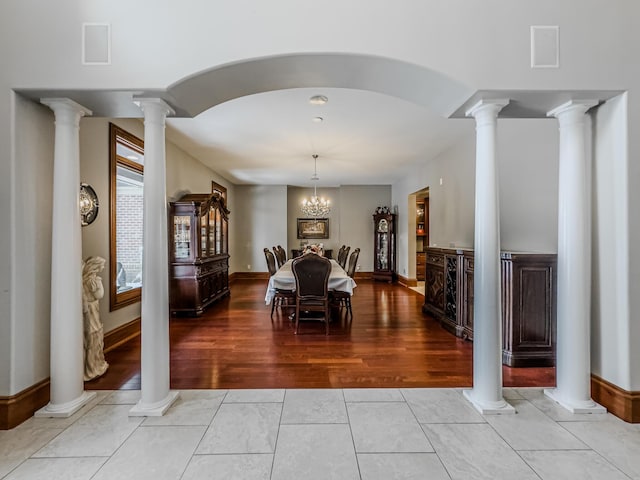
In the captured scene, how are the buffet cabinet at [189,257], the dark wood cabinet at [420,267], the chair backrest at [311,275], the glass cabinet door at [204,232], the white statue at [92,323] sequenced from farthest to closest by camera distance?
the dark wood cabinet at [420,267], the glass cabinet door at [204,232], the buffet cabinet at [189,257], the chair backrest at [311,275], the white statue at [92,323]

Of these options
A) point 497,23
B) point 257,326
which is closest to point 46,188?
point 257,326

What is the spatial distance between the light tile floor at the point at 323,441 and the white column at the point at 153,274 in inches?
6.7

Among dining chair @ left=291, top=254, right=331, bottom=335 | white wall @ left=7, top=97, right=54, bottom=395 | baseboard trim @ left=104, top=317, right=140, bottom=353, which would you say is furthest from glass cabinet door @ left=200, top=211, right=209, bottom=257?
white wall @ left=7, top=97, right=54, bottom=395

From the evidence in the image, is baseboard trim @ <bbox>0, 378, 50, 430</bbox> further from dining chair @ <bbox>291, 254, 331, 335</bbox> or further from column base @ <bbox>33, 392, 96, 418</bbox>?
dining chair @ <bbox>291, 254, 331, 335</bbox>

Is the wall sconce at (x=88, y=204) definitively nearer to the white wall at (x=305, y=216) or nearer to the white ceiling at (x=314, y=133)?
the white ceiling at (x=314, y=133)

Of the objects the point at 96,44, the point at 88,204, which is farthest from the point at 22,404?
the point at 96,44

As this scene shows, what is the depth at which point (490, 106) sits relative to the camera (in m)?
2.18

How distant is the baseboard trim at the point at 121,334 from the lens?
340 centimetres

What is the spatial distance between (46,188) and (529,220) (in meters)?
4.46

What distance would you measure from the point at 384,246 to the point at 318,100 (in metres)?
5.74

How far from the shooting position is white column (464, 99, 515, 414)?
2176 mm

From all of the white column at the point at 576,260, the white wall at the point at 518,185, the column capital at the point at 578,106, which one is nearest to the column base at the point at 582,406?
the white column at the point at 576,260

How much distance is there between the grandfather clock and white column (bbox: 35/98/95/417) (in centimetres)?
716

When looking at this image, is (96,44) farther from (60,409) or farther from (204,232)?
(204,232)
